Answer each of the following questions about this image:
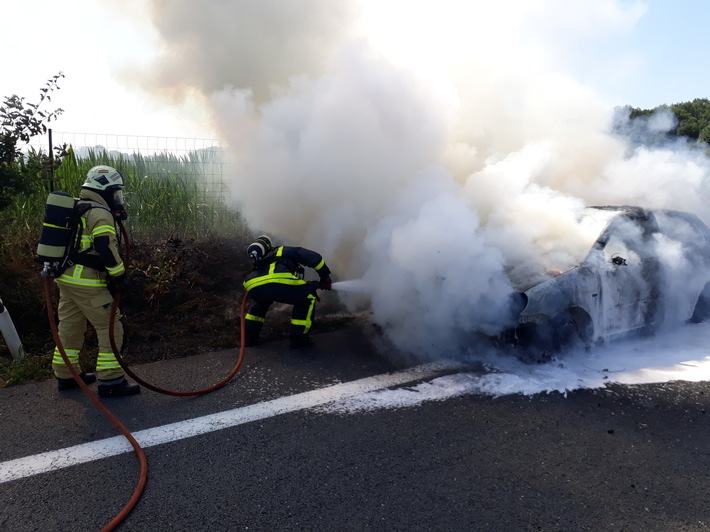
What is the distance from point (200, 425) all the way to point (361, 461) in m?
1.22

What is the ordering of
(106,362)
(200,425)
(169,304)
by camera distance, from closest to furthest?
(200,425) → (106,362) → (169,304)

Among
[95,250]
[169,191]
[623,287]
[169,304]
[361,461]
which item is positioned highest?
[169,191]

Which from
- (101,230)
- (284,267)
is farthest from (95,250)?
(284,267)

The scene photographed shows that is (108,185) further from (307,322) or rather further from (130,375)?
(307,322)

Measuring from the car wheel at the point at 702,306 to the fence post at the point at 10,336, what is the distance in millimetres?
7375

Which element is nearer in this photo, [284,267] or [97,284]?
[97,284]

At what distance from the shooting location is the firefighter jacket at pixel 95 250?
160 inches

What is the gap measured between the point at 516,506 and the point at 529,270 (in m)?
2.67

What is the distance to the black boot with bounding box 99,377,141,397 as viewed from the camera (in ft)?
13.5

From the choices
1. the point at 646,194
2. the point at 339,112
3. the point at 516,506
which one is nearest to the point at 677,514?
the point at 516,506

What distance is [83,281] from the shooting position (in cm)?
412

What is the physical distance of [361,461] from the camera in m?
3.12

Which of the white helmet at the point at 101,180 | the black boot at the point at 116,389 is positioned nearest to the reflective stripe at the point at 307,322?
the black boot at the point at 116,389

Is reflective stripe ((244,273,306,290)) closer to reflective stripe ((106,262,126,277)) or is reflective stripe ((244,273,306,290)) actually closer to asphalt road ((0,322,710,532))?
asphalt road ((0,322,710,532))
